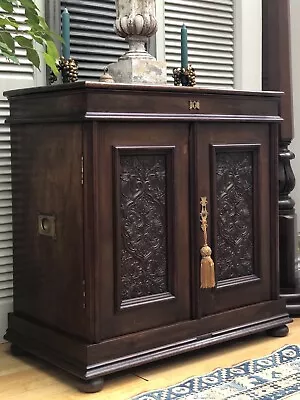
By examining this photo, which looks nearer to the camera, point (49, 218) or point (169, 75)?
point (49, 218)

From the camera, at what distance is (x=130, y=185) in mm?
1862

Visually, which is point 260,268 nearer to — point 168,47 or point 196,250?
point 196,250

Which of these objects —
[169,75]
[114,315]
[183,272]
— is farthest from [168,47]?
[114,315]

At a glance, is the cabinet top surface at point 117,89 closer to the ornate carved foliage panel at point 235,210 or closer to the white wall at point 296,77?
the ornate carved foliage panel at point 235,210

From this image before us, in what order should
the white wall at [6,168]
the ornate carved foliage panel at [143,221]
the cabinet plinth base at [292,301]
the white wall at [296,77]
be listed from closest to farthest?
the ornate carved foliage panel at [143,221] < the white wall at [6,168] < the cabinet plinth base at [292,301] < the white wall at [296,77]

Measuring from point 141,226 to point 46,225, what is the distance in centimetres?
27

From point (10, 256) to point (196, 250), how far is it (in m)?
0.63

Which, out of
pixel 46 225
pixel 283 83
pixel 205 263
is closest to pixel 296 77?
pixel 283 83

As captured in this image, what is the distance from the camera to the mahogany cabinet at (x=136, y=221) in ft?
5.84

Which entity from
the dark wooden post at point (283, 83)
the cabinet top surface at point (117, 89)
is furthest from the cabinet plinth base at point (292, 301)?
the cabinet top surface at point (117, 89)

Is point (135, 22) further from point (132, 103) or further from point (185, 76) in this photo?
point (132, 103)

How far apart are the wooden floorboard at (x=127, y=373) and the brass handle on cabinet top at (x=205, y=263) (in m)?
0.23

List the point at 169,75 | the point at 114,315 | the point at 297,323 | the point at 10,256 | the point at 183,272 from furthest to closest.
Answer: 1. the point at 169,75
2. the point at 297,323
3. the point at 10,256
4. the point at 183,272
5. the point at 114,315

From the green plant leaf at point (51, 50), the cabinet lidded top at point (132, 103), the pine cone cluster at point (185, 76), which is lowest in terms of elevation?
the cabinet lidded top at point (132, 103)
